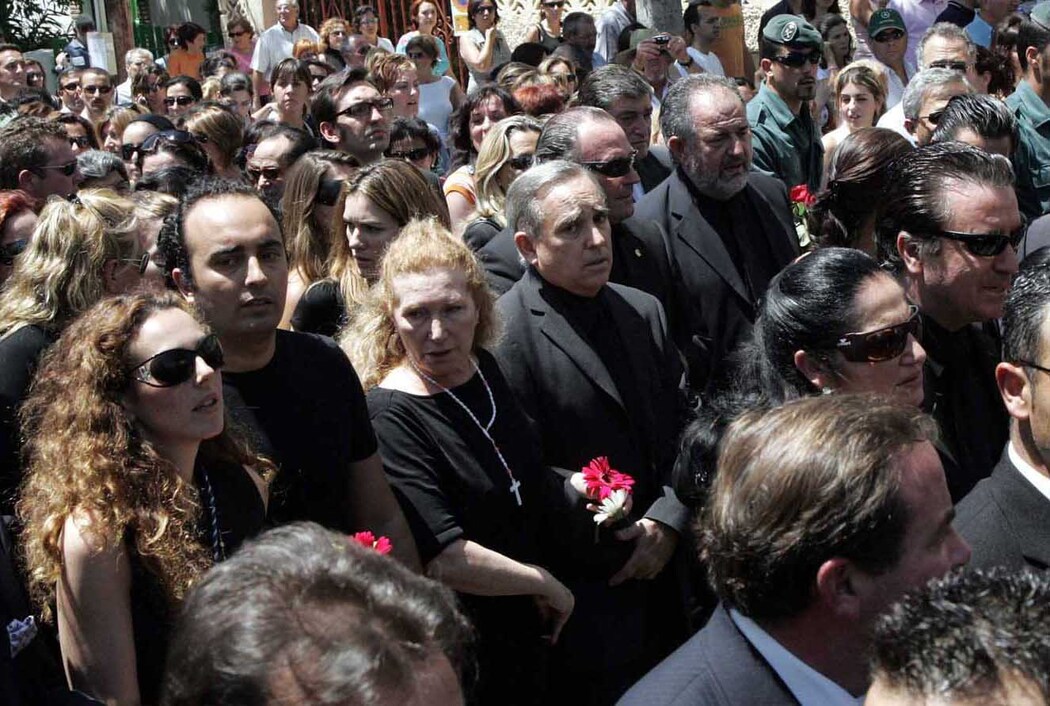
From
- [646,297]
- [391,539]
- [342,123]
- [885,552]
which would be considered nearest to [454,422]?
[391,539]

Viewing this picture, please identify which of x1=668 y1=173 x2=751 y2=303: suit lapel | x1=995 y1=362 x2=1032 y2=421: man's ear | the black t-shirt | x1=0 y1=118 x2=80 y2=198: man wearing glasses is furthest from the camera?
x1=0 y1=118 x2=80 y2=198: man wearing glasses

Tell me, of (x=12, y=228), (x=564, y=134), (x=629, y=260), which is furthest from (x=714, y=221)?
(x=12, y=228)

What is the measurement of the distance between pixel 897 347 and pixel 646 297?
1.28 meters

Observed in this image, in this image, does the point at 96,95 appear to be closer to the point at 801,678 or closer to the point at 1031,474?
the point at 1031,474

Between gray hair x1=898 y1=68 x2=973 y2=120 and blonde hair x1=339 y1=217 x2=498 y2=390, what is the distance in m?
3.38

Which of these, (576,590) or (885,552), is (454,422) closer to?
(576,590)

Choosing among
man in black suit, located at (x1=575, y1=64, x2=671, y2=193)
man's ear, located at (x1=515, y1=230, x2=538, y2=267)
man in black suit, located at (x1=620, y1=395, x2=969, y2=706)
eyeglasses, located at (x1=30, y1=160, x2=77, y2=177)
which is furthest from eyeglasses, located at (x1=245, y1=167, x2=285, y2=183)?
man in black suit, located at (x1=620, y1=395, x2=969, y2=706)

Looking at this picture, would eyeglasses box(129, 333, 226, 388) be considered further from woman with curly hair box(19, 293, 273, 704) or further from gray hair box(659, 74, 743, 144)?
gray hair box(659, 74, 743, 144)

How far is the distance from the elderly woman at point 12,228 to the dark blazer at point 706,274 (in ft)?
7.34

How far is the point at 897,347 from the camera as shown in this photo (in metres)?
3.51

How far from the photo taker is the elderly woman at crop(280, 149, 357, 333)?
514cm

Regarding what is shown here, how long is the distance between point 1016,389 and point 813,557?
40.3 inches

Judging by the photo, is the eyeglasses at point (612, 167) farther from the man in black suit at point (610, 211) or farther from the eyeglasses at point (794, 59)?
the eyeglasses at point (794, 59)

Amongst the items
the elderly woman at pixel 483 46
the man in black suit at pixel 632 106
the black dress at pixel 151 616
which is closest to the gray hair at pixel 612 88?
the man in black suit at pixel 632 106
